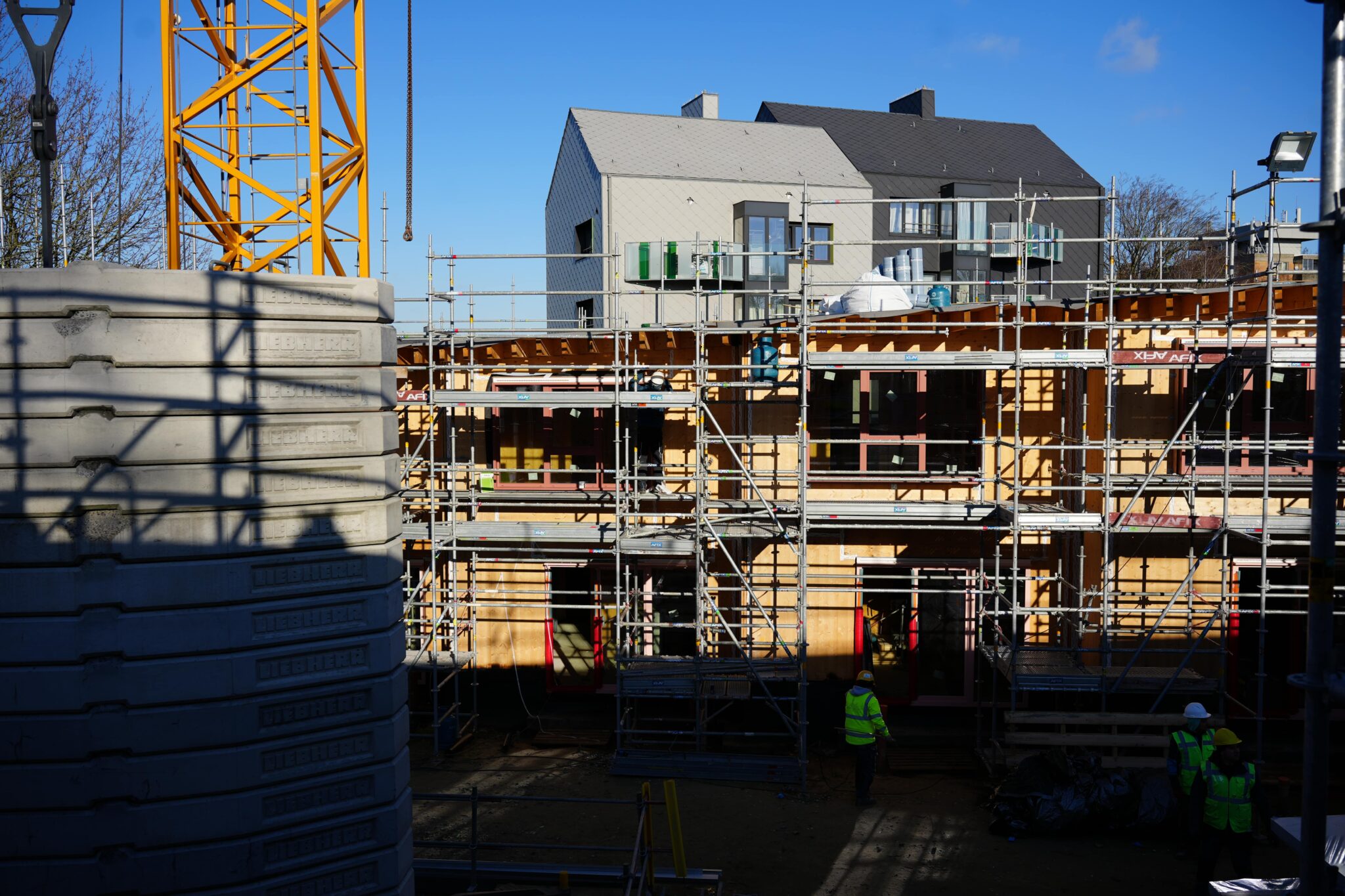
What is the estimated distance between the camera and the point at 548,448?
15.1 metres

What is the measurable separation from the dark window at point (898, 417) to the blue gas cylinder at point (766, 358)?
75 cm

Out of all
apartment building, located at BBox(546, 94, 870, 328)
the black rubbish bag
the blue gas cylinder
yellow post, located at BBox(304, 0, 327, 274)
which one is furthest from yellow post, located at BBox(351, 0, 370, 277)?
apartment building, located at BBox(546, 94, 870, 328)

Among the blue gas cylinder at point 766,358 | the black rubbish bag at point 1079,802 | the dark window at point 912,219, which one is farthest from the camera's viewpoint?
the dark window at point 912,219

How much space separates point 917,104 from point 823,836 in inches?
1066

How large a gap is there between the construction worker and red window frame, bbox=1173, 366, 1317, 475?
5076 millimetres

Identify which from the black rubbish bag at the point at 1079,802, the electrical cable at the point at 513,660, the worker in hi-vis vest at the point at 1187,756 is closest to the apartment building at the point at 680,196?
the electrical cable at the point at 513,660

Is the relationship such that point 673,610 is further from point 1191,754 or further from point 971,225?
point 971,225

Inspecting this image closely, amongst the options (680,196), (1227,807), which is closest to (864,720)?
(1227,807)

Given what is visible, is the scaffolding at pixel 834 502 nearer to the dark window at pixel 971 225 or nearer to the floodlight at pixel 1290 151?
the floodlight at pixel 1290 151

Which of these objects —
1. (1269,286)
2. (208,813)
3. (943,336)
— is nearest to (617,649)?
(943,336)

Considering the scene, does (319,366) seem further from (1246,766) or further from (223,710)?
(1246,766)

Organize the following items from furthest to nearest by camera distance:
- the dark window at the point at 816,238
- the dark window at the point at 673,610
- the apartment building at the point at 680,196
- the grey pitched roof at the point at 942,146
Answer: the grey pitched roof at the point at 942,146 < the dark window at the point at 816,238 < the apartment building at the point at 680,196 < the dark window at the point at 673,610

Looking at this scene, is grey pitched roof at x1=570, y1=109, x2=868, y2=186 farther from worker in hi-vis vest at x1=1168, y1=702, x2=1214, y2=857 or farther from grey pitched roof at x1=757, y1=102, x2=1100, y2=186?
worker in hi-vis vest at x1=1168, y1=702, x2=1214, y2=857

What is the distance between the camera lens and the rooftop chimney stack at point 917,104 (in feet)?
105
